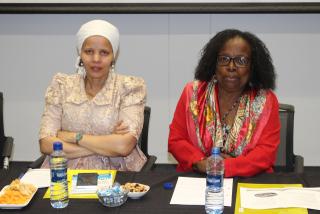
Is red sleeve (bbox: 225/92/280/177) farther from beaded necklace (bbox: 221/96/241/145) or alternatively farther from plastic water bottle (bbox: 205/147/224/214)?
plastic water bottle (bbox: 205/147/224/214)

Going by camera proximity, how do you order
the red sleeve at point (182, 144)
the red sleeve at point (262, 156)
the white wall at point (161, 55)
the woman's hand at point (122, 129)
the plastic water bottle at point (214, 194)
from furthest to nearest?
the white wall at point (161, 55) < the woman's hand at point (122, 129) < the red sleeve at point (182, 144) < the red sleeve at point (262, 156) < the plastic water bottle at point (214, 194)

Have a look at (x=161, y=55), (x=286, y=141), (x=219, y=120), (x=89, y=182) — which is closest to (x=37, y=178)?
(x=89, y=182)

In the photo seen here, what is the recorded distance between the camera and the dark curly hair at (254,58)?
2570 mm

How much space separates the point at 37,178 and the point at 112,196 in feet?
1.69

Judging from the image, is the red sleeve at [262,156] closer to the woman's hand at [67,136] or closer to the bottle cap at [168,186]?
the bottle cap at [168,186]

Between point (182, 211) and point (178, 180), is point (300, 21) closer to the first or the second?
point (178, 180)

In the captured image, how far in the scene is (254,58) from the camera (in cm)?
257

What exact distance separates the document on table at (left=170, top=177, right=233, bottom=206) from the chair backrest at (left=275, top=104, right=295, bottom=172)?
70 cm

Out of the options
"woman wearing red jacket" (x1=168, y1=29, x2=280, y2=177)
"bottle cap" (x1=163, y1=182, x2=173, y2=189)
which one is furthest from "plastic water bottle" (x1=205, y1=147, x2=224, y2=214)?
"woman wearing red jacket" (x1=168, y1=29, x2=280, y2=177)

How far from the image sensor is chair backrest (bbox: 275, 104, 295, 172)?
2.73m

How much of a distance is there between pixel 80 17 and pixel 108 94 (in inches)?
62.8

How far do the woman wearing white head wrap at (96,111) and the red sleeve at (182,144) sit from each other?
210 millimetres

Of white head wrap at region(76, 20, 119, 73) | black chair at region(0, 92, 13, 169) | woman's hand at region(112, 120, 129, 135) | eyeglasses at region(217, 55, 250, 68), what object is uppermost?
white head wrap at region(76, 20, 119, 73)

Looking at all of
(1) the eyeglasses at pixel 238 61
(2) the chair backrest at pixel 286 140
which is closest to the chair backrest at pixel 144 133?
(1) the eyeglasses at pixel 238 61
